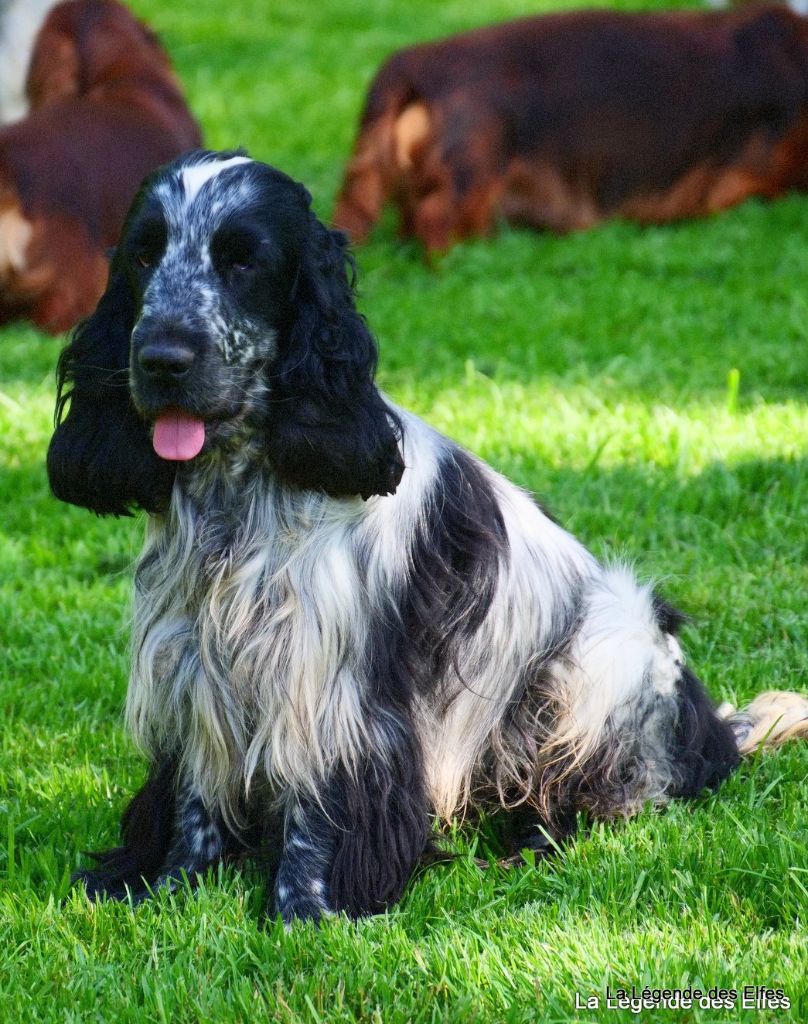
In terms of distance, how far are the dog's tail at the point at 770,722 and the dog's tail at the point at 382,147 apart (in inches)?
209

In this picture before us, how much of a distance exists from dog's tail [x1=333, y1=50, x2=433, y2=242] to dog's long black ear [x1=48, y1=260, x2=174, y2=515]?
5476mm

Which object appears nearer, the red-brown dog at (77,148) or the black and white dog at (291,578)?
the black and white dog at (291,578)

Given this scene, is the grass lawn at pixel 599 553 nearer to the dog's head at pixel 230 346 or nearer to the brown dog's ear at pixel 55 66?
the dog's head at pixel 230 346

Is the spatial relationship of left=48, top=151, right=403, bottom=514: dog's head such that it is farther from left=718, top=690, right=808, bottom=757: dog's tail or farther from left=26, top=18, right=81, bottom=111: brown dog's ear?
left=26, top=18, right=81, bottom=111: brown dog's ear

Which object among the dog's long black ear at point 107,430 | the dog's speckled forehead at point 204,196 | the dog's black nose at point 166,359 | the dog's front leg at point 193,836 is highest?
the dog's speckled forehead at point 204,196

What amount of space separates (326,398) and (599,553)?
214 cm

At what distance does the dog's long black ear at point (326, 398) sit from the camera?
327 centimetres

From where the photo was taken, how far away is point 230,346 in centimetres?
325

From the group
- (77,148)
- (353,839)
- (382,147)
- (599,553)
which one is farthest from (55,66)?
(353,839)

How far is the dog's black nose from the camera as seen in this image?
3150 millimetres

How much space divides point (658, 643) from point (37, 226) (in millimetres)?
5205

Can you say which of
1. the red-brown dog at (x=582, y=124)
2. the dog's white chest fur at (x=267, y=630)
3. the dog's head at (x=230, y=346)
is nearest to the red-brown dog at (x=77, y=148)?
the red-brown dog at (x=582, y=124)

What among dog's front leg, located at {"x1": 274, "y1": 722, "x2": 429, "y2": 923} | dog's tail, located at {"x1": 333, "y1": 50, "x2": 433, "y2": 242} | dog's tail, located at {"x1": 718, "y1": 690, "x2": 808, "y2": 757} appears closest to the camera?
dog's front leg, located at {"x1": 274, "y1": 722, "x2": 429, "y2": 923}

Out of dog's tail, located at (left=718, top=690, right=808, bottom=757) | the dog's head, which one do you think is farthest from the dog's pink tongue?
dog's tail, located at (left=718, top=690, right=808, bottom=757)
